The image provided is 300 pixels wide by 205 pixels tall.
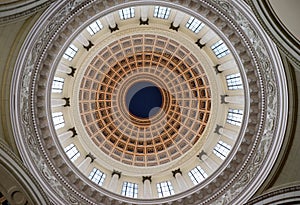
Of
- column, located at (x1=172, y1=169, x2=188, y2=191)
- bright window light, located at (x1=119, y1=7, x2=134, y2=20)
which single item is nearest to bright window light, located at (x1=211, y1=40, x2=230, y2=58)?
bright window light, located at (x1=119, y1=7, x2=134, y2=20)

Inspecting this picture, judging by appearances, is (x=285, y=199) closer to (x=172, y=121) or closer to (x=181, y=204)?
(x=181, y=204)

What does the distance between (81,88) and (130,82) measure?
5235 millimetres

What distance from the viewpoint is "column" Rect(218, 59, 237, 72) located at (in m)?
23.6

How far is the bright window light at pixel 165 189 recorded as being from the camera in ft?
83.3

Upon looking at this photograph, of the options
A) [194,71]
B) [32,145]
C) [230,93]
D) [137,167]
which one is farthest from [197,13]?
[137,167]

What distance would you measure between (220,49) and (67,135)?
1274 centimetres

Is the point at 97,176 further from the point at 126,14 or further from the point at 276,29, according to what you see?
the point at 276,29

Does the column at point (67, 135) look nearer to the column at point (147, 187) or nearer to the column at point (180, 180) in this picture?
the column at point (147, 187)

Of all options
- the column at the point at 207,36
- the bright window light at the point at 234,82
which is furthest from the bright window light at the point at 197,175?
the column at the point at 207,36

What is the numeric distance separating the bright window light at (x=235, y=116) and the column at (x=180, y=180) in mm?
5443

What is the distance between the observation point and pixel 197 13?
67.2 feet

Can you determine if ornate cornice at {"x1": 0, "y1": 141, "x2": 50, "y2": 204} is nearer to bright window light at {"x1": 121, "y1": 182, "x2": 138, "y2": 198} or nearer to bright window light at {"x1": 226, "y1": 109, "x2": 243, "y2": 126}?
bright window light at {"x1": 121, "y1": 182, "x2": 138, "y2": 198}

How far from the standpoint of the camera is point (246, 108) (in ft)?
70.8

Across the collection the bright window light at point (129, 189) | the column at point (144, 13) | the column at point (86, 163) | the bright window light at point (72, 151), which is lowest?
the bright window light at point (129, 189)
